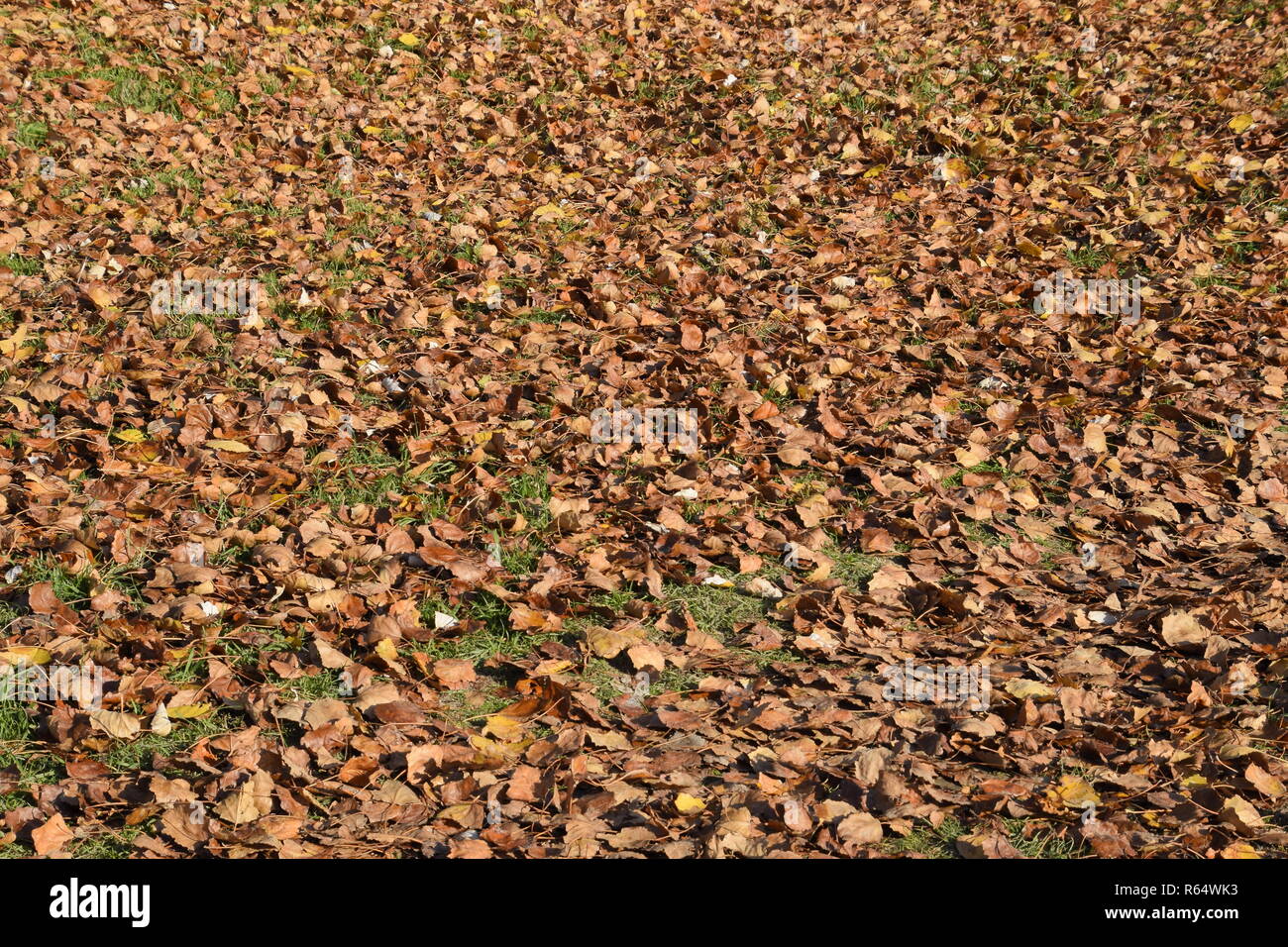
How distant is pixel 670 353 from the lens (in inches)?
211

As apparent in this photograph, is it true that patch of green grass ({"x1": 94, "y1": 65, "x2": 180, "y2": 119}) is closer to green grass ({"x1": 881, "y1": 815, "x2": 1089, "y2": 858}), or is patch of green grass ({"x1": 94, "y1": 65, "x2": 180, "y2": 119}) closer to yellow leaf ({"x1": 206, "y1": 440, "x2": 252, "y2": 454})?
yellow leaf ({"x1": 206, "y1": 440, "x2": 252, "y2": 454})

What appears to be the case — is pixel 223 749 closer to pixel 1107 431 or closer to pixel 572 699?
pixel 572 699

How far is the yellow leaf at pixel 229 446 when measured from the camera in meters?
4.48

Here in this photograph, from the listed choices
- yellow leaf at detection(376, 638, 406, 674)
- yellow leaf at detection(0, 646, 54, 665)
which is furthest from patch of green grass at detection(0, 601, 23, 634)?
yellow leaf at detection(376, 638, 406, 674)

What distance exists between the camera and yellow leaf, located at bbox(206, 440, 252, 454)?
177 inches

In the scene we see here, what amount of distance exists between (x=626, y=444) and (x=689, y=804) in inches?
75.4

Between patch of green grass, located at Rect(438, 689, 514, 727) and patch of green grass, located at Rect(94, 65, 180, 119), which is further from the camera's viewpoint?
patch of green grass, located at Rect(94, 65, 180, 119)

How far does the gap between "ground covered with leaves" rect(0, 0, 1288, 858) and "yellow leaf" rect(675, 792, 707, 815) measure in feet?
0.05

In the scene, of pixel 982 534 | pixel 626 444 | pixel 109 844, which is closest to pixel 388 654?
pixel 109 844

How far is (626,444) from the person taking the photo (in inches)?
188

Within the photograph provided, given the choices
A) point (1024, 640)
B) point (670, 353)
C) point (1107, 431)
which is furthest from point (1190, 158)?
point (1024, 640)

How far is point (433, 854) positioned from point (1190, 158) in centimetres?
671

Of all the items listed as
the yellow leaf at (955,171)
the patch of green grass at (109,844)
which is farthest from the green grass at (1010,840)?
the yellow leaf at (955,171)

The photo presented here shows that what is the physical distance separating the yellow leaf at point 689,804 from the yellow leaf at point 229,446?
2.40m
